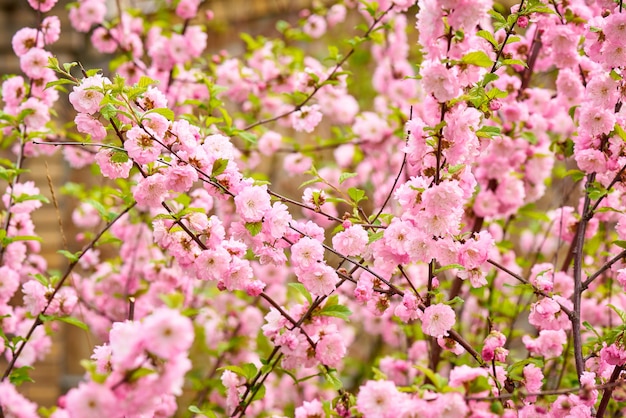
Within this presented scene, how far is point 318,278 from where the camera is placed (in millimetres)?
1408

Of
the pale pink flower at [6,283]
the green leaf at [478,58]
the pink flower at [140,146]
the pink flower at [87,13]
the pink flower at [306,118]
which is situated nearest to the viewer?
the green leaf at [478,58]

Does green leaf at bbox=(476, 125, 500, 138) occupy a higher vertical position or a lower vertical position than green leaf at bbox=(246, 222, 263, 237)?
higher

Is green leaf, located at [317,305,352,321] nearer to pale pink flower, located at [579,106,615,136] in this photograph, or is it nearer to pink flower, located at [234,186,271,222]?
pink flower, located at [234,186,271,222]

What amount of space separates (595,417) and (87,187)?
302cm

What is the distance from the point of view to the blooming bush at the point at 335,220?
3.96 feet

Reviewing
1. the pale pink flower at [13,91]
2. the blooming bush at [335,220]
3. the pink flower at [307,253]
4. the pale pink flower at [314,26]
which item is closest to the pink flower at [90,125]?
the blooming bush at [335,220]

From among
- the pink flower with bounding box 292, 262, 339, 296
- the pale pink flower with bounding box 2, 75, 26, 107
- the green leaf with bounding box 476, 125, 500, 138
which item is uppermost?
the pale pink flower with bounding box 2, 75, 26, 107

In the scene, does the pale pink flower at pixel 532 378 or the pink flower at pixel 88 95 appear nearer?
the pink flower at pixel 88 95

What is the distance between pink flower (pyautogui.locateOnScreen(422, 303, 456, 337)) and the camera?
133 cm

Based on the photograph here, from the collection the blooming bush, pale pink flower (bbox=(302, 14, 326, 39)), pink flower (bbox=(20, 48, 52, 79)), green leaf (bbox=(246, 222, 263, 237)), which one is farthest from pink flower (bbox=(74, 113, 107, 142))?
pale pink flower (bbox=(302, 14, 326, 39))

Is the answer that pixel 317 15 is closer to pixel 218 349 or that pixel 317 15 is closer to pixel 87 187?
pixel 218 349

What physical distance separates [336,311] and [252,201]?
12.6 inches

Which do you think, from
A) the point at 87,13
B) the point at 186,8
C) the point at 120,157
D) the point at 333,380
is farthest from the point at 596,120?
the point at 87,13

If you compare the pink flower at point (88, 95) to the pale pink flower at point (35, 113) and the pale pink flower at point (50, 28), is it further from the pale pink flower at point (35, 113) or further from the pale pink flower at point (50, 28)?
the pale pink flower at point (50, 28)
